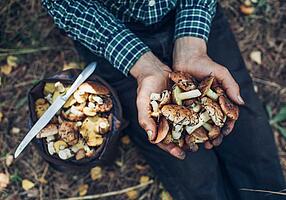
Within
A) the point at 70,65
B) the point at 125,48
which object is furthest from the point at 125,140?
the point at 125,48

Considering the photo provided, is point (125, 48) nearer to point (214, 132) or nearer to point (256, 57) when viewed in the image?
point (214, 132)

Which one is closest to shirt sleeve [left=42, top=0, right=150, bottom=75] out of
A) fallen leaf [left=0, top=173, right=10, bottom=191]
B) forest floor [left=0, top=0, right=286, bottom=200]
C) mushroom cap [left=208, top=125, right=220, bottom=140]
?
mushroom cap [left=208, top=125, right=220, bottom=140]

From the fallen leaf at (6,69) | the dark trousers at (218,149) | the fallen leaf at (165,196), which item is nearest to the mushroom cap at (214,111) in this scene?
the dark trousers at (218,149)

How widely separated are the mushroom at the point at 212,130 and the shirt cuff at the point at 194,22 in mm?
293

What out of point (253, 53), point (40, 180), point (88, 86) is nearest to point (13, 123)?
point (40, 180)

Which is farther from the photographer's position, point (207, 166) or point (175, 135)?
point (207, 166)

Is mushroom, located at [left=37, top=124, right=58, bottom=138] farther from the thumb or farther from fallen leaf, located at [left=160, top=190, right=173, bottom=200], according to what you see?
fallen leaf, located at [left=160, top=190, right=173, bottom=200]

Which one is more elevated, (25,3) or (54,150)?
(25,3)

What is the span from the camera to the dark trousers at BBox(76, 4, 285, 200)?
153cm

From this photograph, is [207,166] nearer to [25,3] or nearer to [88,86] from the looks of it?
[88,86]

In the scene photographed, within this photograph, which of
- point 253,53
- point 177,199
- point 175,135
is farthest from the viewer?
point 253,53

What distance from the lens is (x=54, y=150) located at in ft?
4.81

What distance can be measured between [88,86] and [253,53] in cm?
75

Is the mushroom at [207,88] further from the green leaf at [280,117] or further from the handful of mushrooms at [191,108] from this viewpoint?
the green leaf at [280,117]
